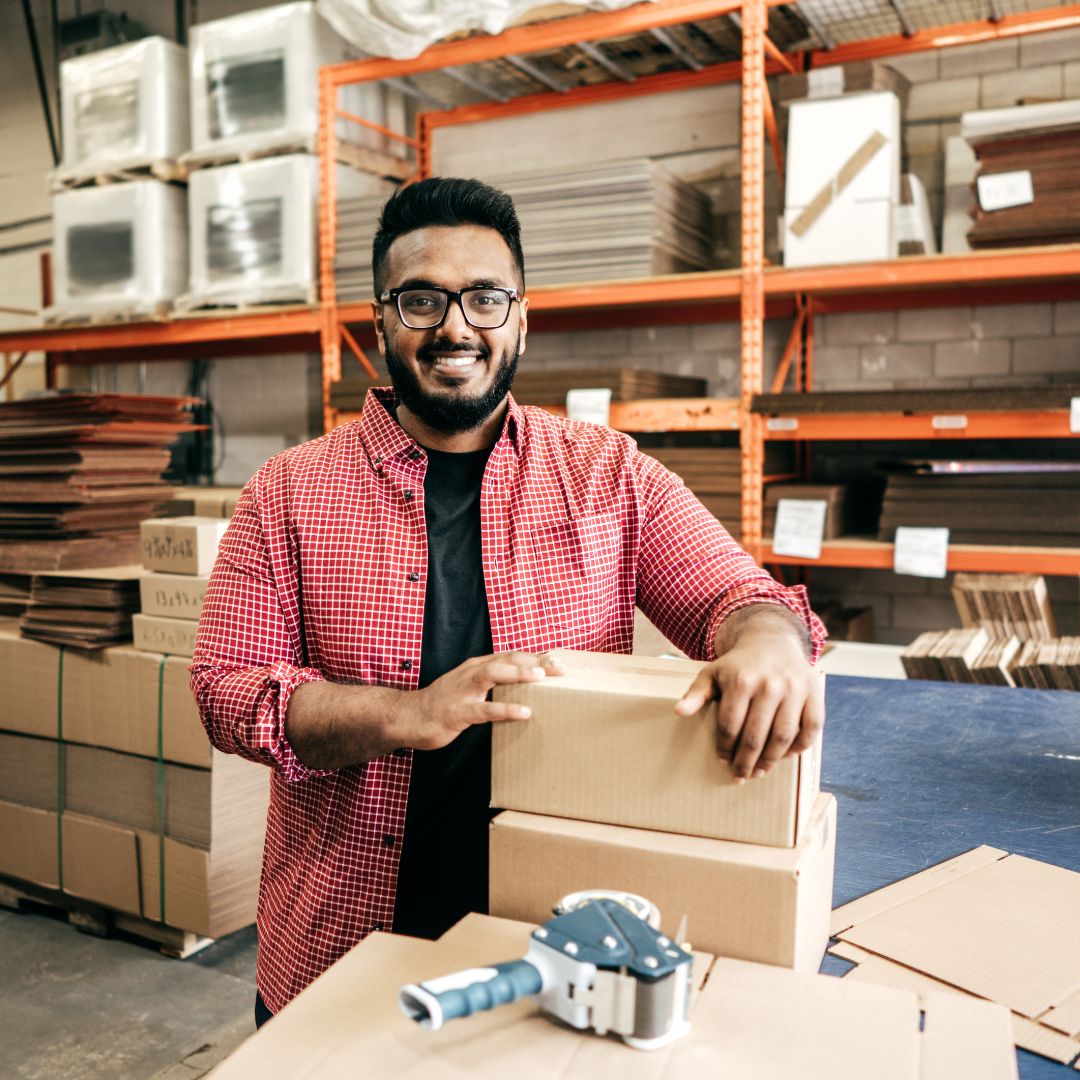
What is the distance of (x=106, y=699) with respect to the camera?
2939mm

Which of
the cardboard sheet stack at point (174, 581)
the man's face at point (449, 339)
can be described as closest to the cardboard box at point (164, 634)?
the cardboard sheet stack at point (174, 581)

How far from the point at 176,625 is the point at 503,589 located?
1.65 meters

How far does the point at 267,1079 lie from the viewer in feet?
2.53

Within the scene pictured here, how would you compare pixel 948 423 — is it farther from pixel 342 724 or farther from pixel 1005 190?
pixel 342 724

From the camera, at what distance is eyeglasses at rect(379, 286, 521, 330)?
1.54m

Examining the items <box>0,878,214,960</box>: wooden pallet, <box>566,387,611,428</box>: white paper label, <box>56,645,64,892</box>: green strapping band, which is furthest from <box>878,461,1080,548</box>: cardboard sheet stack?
<box>56,645,64,892</box>: green strapping band

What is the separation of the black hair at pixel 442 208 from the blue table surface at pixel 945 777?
1.07 meters

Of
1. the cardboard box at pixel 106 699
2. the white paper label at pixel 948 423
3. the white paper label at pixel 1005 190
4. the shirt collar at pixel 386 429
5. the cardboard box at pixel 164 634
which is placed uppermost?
the white paper label at pixel 1005 190

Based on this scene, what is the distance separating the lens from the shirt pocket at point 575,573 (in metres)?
1.51

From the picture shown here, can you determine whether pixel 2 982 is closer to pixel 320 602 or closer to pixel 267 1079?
pixel 320 602

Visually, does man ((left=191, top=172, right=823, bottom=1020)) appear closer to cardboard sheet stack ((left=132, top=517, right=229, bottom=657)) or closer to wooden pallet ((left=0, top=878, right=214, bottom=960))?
cardboard sheet stack ((left=132, top=517, right=229, bottom=657))

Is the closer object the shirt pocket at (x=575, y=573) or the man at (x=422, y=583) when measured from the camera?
the man at (x=422, y=583)

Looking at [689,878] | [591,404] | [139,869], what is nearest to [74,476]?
[139,869]

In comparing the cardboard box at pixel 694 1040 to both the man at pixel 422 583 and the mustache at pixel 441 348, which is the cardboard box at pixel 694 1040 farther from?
the mustache at pixel 441 348
